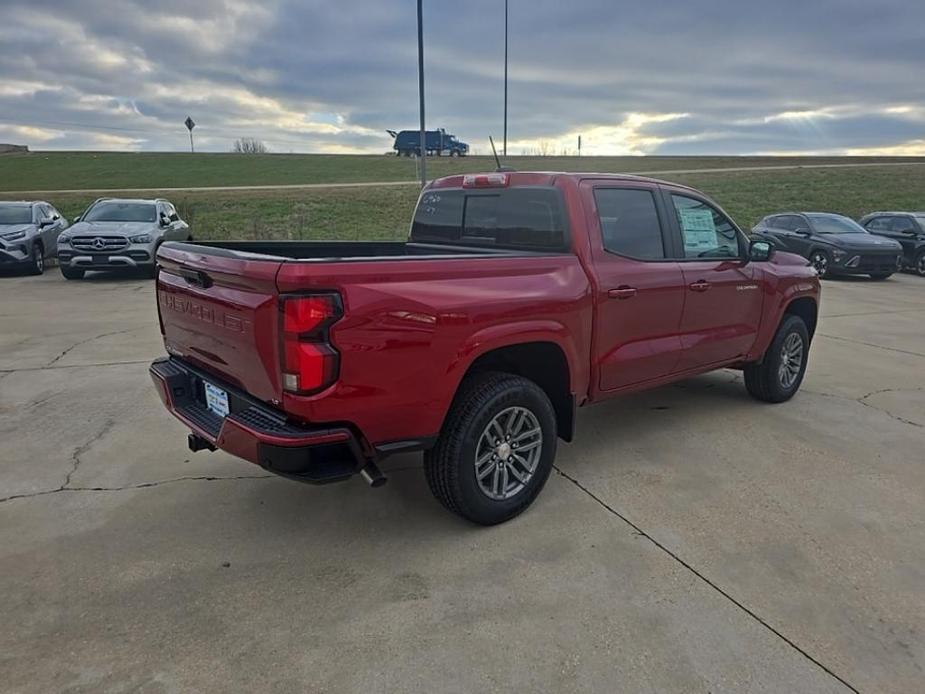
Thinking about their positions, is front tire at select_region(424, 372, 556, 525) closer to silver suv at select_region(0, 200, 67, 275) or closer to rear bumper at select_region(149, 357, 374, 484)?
rear bumper at select_region(149, 357, 374, 484)

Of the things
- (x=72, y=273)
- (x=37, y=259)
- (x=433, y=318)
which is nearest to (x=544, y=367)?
(x=433, y=318)

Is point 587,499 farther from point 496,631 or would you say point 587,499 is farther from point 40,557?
point 40,557

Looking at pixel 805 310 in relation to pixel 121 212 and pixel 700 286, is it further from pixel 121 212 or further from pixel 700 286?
pixel 121 212

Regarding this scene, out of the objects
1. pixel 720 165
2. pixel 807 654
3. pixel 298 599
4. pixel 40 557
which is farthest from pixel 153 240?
pixel 720 165

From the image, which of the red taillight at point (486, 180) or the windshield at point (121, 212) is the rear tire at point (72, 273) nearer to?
the windshield at point (121, 212)

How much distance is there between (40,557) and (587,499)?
2.83 m

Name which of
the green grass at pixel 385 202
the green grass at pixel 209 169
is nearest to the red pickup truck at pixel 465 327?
the green grass at pixel 385 202

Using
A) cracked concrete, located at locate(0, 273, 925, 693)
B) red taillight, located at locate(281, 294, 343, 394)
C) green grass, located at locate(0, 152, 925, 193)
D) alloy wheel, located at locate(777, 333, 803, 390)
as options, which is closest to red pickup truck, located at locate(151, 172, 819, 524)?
red taillight, located at locate(281, 294, 343, 394)

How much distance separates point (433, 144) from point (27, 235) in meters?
42.1

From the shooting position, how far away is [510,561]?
310 cm

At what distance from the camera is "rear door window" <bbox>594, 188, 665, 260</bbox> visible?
3.88 m

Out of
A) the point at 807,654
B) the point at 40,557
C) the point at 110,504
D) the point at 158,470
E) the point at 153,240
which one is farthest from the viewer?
the point at 153,240

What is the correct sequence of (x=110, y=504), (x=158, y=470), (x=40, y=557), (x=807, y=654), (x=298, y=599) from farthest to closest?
1. (x=158, y=470)
2. (x=110, y=504)
3. (x=40, y=557)
4. (x=298, y=599)
5. (x=807, y=654)

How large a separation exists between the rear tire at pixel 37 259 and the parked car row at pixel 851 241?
52.1 ft
